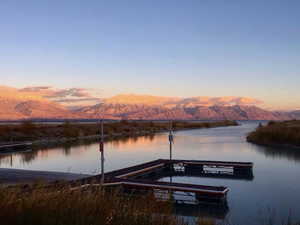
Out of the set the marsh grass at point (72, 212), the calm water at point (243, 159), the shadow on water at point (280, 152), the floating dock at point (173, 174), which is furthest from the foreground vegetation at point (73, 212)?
the shadow on water at point (280, 152)

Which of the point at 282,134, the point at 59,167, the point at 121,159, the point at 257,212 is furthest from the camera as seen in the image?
the point at 282,134

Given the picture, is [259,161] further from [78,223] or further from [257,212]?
[78,223]

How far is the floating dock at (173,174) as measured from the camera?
12461 mm

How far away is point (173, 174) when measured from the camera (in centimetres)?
2016

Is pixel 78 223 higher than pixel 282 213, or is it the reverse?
pixel 78 223

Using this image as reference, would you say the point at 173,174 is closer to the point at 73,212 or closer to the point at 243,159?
the point at 243,159

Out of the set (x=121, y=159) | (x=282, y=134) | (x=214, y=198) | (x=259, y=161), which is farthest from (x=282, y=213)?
(x=282, y=134)

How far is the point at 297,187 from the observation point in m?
15.2

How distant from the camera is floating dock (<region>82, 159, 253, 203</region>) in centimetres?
1246

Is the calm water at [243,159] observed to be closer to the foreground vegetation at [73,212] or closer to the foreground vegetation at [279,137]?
the foreground vegetation at [73,212]

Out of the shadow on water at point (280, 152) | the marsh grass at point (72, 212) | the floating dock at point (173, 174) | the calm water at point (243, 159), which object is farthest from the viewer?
the shadow on water at point (280, 152)

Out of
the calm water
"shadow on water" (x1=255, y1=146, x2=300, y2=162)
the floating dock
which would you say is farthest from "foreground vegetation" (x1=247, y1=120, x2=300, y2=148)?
the floating dock

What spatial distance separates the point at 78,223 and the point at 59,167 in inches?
675

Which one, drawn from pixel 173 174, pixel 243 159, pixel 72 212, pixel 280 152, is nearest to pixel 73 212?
pixel 72 212
